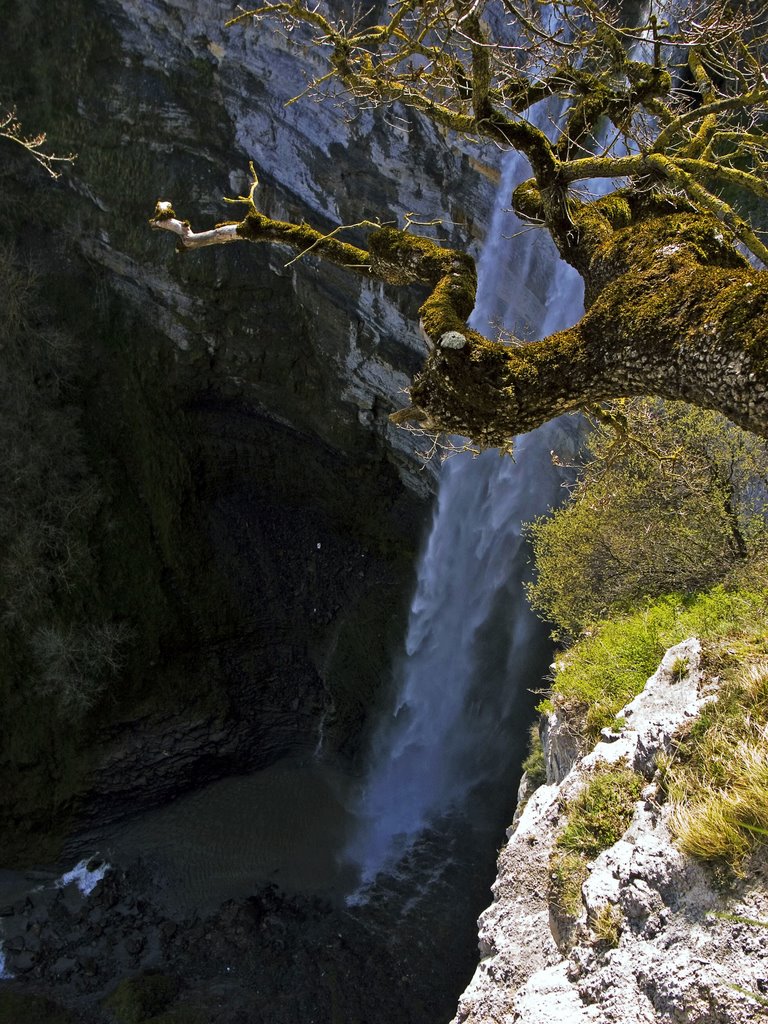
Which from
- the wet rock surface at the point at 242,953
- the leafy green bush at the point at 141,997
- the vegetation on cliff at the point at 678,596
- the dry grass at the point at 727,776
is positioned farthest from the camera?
the wet rock surface at the point at 242,953

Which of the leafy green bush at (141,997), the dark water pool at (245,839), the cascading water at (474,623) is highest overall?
the cascading water at (474,623)

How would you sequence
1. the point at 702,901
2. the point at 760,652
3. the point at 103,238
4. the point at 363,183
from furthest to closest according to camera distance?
the point at 103,238, the point at 363,183, the point at 760,652, the point at 702,901

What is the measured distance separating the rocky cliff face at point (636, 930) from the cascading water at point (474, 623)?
6778mm

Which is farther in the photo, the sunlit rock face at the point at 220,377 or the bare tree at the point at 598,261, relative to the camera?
the sunlit rock face at the point at 220,377

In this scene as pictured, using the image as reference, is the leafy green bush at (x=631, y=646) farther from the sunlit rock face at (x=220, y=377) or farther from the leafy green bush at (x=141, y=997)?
the leafy green bush at (x=141, y=997)

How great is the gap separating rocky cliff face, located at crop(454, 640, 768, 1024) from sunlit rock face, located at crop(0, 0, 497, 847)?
756 cm

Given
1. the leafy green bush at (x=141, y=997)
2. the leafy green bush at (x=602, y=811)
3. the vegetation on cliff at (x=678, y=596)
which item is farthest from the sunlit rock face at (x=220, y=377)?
the leafy green bush at (x=602, y=811)

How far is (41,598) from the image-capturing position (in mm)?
10352

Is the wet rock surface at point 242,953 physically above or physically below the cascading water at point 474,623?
below

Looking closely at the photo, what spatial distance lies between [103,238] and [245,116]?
3.15 metres

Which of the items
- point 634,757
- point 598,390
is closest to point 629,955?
point 634,757

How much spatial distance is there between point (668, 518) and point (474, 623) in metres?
5.33

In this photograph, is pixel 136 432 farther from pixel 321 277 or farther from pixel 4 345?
pixel 321 277

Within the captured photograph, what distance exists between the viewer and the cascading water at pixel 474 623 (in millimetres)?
9984
